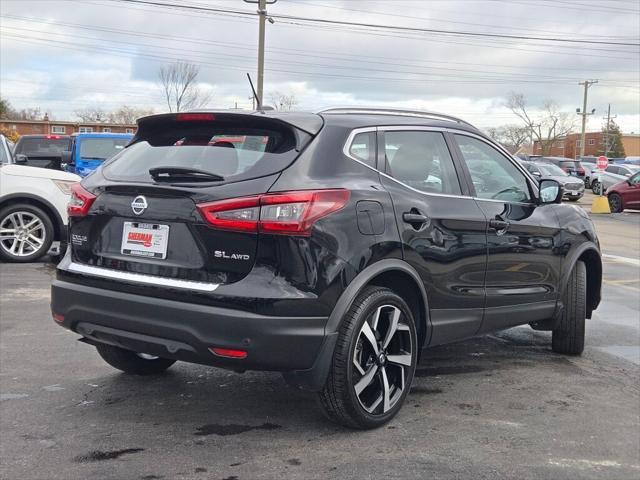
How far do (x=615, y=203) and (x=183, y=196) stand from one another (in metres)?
23.1

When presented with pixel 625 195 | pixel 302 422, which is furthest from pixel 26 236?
pixel 625 195

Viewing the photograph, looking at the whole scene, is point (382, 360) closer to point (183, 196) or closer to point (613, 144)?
point (183, 196)

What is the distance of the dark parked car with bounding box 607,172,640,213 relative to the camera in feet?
76.8

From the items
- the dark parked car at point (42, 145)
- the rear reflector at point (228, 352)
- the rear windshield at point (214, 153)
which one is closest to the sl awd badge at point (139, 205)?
the rear windshield at point (214, 153)

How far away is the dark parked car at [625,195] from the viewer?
76.8 ft

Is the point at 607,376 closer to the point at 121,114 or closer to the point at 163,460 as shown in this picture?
the point at 163,460

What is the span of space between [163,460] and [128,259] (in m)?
1.03

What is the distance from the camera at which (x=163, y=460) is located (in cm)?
344

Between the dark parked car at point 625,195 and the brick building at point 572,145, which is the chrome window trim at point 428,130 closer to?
the dark parked car at point 625,195

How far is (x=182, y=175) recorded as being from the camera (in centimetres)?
364

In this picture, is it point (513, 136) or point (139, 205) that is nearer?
point (139, 205)

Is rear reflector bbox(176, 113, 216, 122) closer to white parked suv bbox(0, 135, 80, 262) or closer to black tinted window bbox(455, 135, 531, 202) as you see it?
black tinted window bbox(455, 135, 531, 202)

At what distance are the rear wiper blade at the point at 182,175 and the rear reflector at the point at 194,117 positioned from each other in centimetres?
39

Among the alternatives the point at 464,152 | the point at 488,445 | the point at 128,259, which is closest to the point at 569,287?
the point at 464,152
